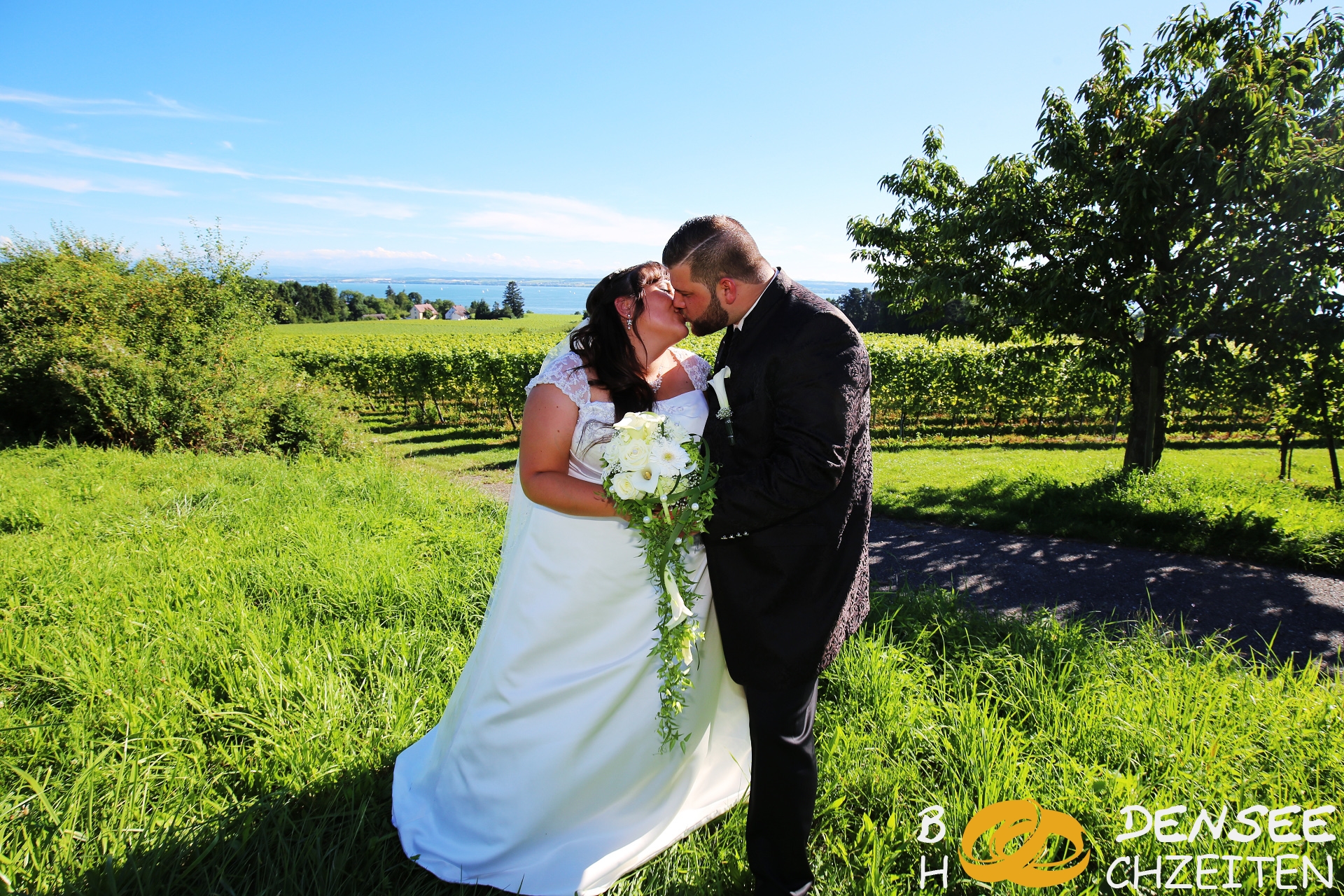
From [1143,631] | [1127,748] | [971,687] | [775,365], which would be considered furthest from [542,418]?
[1143,631]

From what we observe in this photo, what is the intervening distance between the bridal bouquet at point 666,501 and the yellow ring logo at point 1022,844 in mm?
1185

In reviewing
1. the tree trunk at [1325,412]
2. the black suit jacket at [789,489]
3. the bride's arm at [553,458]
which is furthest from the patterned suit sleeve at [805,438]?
the tree trunk at [1325,412]

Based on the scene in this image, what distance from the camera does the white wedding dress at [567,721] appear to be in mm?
2420

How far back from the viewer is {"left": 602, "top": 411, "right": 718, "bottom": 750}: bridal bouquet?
79.0 inches

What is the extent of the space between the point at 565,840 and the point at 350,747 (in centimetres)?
112

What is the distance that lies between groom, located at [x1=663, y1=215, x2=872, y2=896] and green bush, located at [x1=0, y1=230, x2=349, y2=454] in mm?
11746

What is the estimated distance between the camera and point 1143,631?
3.61 meters

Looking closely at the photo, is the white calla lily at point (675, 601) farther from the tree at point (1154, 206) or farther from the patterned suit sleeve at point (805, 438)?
the tree at point (1154, 206)

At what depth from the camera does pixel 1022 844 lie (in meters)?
2.36

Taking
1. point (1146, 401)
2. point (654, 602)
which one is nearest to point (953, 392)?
point (1146, 401)

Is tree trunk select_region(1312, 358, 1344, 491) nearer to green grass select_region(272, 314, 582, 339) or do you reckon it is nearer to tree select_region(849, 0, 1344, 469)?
tree select_region(849, 0, 1344, 469)

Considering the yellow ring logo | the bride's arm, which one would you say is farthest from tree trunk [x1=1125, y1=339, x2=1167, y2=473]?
the bride's arm

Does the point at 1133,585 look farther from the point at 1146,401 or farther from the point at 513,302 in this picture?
the point at 513,302

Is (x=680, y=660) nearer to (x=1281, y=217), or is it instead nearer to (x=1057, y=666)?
(x=1057, y=666)
